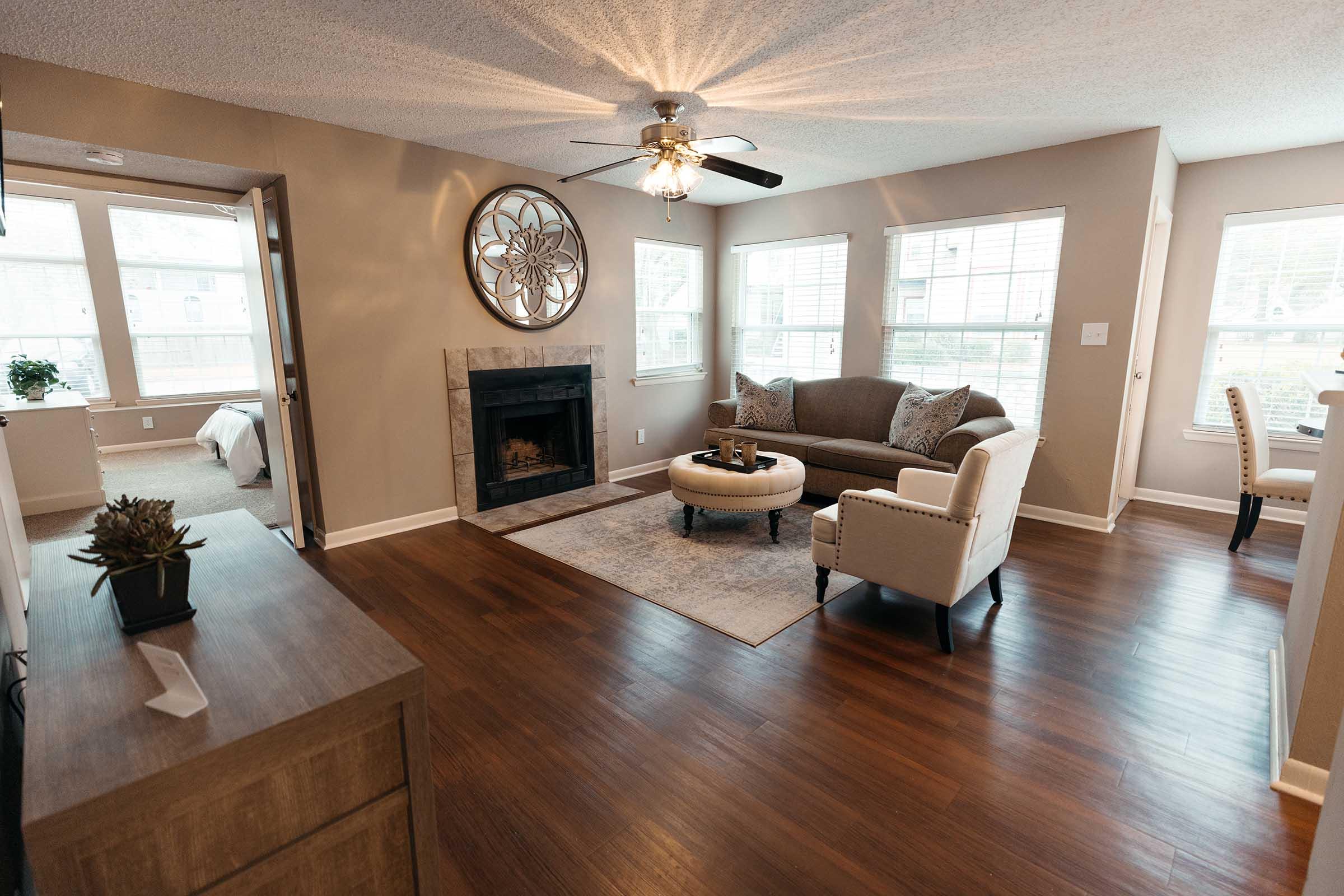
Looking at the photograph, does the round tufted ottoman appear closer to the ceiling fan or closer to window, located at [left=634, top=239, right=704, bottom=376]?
the ceiling fan

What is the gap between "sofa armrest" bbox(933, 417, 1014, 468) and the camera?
161 inches

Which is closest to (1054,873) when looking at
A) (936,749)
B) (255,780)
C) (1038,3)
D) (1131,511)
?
(936,749)

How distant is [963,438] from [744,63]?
270 centimetres

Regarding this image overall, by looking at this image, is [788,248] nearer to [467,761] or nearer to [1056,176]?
[1056,176]

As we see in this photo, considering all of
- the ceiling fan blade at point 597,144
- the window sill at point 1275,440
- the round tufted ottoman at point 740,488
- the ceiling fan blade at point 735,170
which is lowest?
the round tufted ottoman at point 740,488

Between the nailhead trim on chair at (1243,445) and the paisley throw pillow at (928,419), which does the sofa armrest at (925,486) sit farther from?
the nailhead trim on chair at (1243,445)

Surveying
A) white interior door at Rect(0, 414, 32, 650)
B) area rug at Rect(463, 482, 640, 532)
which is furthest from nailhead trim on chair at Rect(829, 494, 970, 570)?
white interior door at Rect(0, 414, 32, 650)

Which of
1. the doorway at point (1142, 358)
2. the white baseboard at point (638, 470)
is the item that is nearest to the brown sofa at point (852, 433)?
the white baseboard at point (638, 470)

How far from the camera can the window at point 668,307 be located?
570cm

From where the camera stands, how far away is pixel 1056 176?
13.6 feet

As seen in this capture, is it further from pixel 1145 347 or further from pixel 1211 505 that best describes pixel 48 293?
pixel 1211 505

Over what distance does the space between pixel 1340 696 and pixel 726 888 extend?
6.05 ft

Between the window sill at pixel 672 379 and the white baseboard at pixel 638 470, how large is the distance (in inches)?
30.7

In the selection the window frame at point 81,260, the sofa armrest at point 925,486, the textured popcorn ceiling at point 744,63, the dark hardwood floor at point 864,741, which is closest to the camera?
the dark hardwood floor at point 864,741
